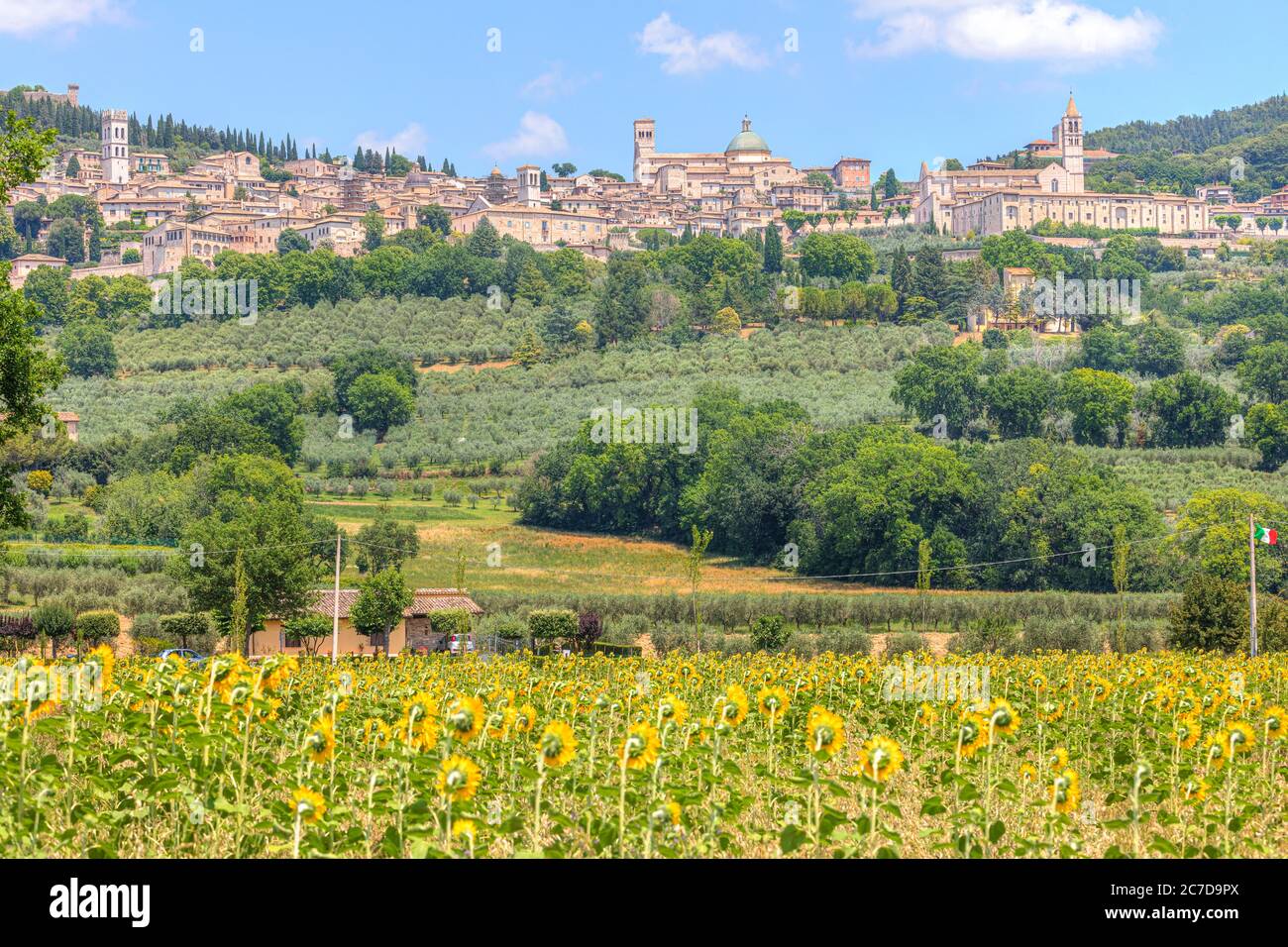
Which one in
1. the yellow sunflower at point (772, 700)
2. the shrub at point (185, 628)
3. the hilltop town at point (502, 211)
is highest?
the hilltop town at point (502, 211)

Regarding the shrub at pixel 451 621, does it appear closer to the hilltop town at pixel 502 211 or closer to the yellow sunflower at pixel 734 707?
the yellow sunflower at pixel 734 707

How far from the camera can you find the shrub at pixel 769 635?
38594 mm

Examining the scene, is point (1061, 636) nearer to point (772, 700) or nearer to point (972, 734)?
point (772, 700)

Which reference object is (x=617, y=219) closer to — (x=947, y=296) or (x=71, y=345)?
(x=947, y=296)

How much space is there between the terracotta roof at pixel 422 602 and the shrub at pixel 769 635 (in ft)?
27.6

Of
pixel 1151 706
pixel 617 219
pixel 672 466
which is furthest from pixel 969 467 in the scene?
pixel 617 219

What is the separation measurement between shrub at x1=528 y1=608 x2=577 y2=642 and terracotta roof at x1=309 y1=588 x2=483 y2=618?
312 cm

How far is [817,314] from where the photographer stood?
12000 cm

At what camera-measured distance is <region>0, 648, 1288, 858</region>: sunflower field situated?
7676 mm

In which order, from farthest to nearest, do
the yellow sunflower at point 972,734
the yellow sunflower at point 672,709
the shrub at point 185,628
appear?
the shrub at point 185,628 → the yellow sunflower at point 972,734 → the yellow sunflower at point 672,709

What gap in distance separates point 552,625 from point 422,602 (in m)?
5.37

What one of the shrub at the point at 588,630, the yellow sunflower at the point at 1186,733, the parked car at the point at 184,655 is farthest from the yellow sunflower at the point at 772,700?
the shrub at the point at 588,630

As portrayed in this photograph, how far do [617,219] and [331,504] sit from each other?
124950 millimetres

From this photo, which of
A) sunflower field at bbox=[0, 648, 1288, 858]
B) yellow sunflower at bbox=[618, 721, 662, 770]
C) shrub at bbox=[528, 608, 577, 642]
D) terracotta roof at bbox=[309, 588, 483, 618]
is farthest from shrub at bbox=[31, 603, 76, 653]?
yellow sunflower at bbox=[618, 721, 662, 770]
